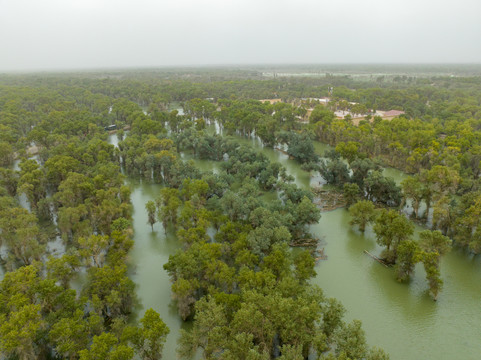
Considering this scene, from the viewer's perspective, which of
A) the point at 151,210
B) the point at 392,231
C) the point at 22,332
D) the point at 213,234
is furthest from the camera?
the point at 151,210

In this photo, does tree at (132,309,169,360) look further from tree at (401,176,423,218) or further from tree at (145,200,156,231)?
tree at (401,176,423,218)

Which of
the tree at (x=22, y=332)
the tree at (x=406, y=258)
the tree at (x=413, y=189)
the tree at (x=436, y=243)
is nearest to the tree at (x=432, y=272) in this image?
the tree at (x=406, y=258)

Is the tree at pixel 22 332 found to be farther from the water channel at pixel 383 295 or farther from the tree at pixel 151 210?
the tree at pixel 151 210

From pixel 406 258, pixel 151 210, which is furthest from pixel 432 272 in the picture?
pixel 151 210

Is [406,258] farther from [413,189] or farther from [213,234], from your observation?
[213,234]

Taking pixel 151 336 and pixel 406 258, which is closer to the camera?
pixel 151 336

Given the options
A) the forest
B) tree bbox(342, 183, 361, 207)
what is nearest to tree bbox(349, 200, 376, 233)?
the forest

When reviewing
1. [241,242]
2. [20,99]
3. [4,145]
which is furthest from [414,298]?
[20,99]
